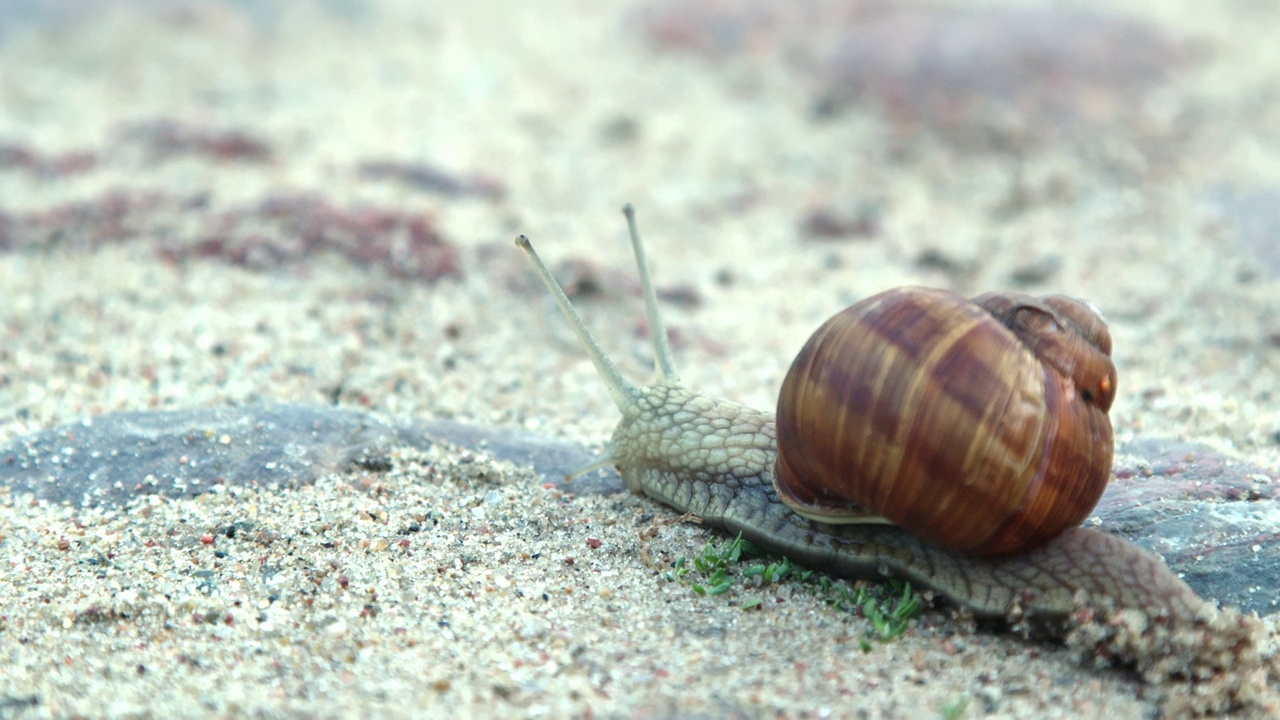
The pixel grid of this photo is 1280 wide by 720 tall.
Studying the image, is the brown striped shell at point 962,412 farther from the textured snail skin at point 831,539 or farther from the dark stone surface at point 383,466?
the dark stone surface at point 383,466

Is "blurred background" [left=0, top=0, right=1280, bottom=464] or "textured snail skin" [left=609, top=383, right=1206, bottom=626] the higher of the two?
"blurred background" [left=0, top=0, right=1280, bottom=464]

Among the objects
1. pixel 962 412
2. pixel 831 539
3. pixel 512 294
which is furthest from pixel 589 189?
pixel 962 412

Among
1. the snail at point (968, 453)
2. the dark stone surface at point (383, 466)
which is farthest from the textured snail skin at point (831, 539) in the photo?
the dark stone surface at point (383, 466)

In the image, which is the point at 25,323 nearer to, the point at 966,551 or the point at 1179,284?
the point at 966,551

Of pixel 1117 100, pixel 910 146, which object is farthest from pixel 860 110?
pixel 1117 100

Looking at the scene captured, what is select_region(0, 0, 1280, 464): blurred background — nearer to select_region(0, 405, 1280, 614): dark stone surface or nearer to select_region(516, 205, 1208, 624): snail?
select_region(0, 405, 1280, 614): dark stone surface

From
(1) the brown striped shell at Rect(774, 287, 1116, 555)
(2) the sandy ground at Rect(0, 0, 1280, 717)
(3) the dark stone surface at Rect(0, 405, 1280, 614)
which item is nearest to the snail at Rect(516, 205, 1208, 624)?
(1) the brown striped shell at Rect(774, 287, 1116, 555)
